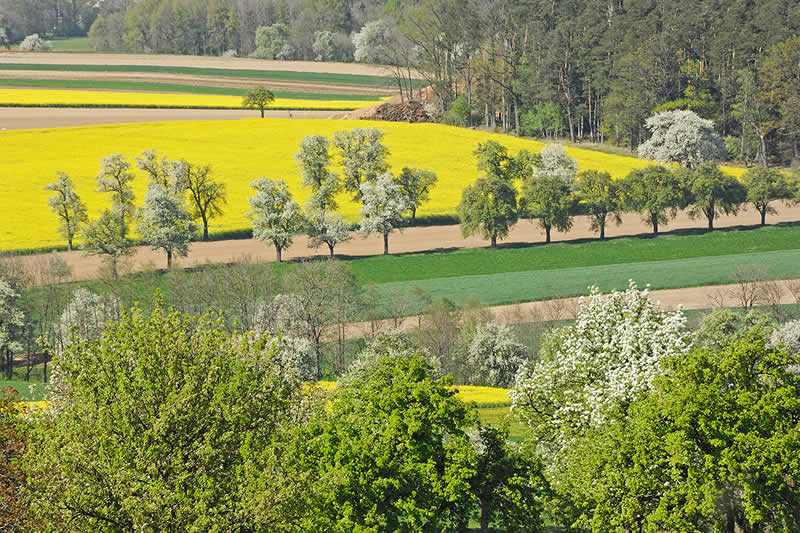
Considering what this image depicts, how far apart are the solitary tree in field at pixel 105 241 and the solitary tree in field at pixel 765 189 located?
6689cm

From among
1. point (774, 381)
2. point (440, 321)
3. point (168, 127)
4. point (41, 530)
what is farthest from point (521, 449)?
point (168, 127)

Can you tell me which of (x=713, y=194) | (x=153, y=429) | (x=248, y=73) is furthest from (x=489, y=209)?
(x=248, y=73)

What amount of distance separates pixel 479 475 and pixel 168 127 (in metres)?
109

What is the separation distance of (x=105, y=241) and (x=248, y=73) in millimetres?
103707

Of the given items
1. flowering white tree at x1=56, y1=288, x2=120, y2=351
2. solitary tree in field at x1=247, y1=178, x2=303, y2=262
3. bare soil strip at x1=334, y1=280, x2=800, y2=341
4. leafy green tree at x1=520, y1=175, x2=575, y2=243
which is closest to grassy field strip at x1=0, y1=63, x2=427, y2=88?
leafy green tree at x1=520, y1=175, x2=575, y2=243

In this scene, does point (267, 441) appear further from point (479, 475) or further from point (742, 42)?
point (742, 42)

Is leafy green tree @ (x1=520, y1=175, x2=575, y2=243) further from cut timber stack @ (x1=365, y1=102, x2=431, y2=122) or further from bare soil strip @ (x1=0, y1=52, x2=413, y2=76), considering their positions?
bare soil strip @ (x1=0, y1=52, x2=413, y2=76)

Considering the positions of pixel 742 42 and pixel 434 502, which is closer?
pixel 434 502

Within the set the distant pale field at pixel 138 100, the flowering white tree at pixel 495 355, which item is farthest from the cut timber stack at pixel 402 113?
the flowering white tree at pixel 495 355

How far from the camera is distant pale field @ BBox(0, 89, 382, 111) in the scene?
5778 inches

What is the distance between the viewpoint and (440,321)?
7225 centimetres

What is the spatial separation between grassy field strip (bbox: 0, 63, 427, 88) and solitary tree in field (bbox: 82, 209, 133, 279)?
94602 millimetres

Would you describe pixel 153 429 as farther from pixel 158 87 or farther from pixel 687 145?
pixel 158 87

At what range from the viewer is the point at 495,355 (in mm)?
69812
